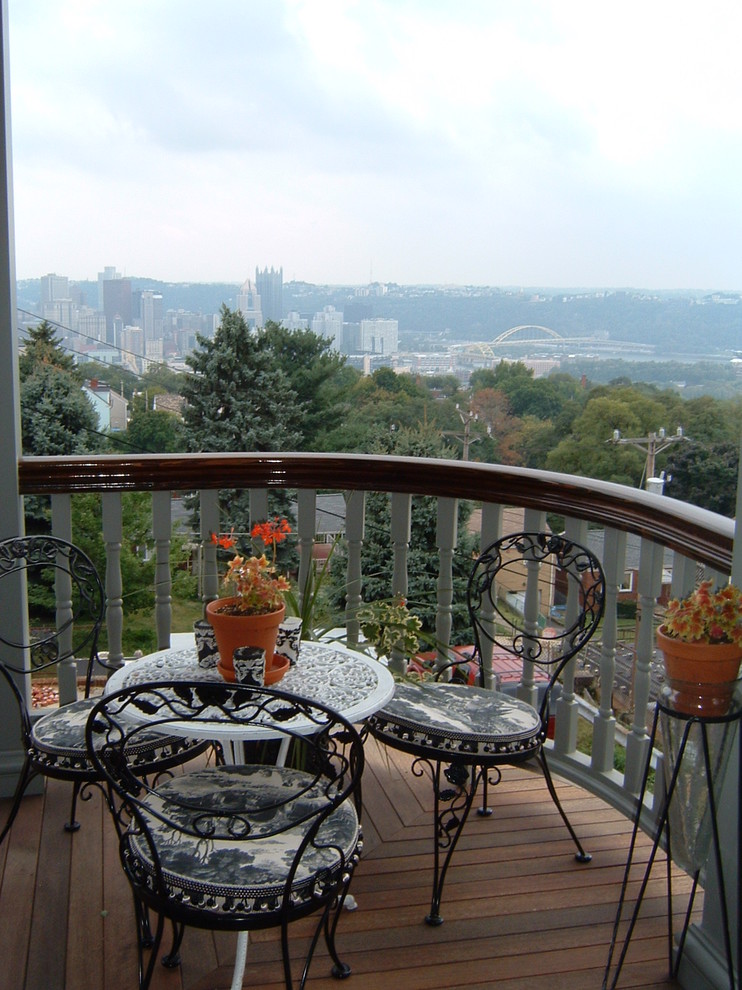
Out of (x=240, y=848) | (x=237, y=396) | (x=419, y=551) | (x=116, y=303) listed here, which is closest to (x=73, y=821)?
(x=240, y=848)

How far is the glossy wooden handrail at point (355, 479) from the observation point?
2.17m

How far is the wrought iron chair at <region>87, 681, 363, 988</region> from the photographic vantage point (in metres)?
1.30

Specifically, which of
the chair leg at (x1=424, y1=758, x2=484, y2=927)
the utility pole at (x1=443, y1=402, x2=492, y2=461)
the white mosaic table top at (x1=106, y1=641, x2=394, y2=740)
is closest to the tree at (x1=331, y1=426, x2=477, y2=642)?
the utility pole at (x1=443, y1=402, x2=492, y2=461)

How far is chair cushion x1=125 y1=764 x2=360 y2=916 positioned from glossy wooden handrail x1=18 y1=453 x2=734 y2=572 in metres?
1.03

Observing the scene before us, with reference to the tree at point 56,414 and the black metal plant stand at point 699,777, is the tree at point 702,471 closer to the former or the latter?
the tree at point 56,414

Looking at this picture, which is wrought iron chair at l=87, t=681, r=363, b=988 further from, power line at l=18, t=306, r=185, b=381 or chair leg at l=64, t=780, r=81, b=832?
power line at l=18, t=306, r=185, b=381

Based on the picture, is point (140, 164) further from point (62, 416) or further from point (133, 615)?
point (133, 615)

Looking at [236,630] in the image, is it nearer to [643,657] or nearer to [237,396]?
[643,657]

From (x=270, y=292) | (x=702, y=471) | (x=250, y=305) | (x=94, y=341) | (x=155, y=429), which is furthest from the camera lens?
(x=270, y=292)

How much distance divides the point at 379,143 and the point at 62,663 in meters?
27.7

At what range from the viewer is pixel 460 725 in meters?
1.95

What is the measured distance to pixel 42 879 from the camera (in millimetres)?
1996

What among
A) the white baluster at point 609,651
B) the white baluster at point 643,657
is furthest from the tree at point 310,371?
the white baluster at point 643,657

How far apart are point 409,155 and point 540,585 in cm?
2709
